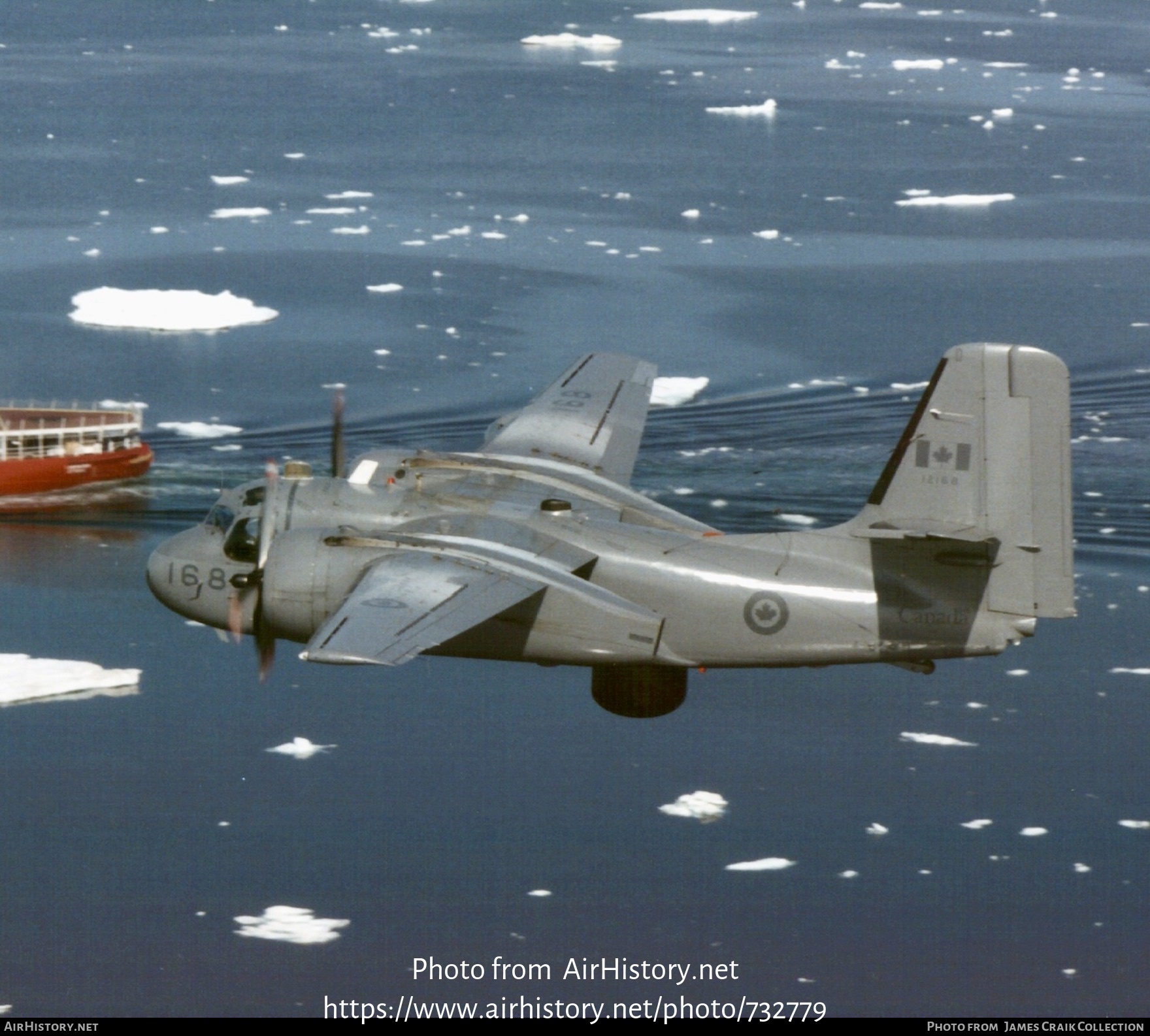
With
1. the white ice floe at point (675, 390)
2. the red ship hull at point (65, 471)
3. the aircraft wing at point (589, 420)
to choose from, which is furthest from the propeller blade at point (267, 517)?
the white ice floe at point (675, 390)

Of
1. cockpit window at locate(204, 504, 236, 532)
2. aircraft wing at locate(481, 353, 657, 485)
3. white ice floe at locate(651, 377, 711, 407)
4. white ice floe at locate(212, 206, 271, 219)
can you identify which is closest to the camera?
cockpit window at locate(204, 504, 236, 532)

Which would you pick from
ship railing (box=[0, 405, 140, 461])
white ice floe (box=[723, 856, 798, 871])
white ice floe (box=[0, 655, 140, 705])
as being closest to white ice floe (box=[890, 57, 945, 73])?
ship railing (box=[0, 405, 140, 461])

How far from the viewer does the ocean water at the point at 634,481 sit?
28.0m

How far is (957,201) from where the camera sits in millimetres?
78438

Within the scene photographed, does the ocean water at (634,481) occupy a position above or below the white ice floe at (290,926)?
above

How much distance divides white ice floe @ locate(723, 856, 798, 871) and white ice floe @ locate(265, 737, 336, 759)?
26.7 ft

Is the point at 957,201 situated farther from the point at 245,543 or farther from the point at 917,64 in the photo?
the point at 245,543

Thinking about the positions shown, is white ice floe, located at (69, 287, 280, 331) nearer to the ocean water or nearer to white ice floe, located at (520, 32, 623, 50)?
the ocean water

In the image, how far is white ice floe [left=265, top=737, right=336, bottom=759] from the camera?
33.3 metres

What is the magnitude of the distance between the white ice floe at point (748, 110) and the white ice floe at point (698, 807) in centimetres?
6718

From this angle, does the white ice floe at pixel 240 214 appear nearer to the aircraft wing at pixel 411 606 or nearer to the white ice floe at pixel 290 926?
the aircraft wing at pixel 411 606

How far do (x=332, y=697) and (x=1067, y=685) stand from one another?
14.7 meters

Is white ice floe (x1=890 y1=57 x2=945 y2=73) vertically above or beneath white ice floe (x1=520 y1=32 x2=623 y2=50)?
beneath

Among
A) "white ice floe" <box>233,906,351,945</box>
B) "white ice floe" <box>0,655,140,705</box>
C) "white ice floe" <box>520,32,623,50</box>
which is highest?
"white ice floe" <box>520,32,623,50</box>
